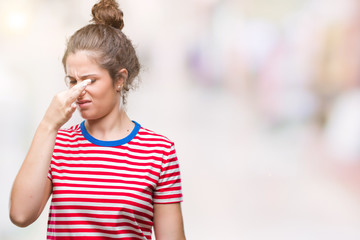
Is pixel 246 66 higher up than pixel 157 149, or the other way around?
pixel 246 66

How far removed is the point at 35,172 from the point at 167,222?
29 cm

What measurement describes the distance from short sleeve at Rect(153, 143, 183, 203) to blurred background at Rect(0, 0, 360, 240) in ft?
1.70

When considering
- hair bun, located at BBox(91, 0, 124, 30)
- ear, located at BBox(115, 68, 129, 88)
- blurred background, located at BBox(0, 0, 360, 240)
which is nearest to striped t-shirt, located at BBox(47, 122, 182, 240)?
ear, located at BBox(115, 68, 129, 88)

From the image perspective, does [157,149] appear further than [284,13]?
No

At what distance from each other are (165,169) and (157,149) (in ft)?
0.15

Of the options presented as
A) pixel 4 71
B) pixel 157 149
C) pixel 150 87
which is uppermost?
pixel 4 71

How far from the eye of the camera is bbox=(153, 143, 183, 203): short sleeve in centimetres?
96

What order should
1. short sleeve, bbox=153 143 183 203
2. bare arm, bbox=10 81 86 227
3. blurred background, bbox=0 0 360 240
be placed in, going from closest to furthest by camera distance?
bare arm, bbox=10 81 86 227 < short sleeve, bbox=153 143 183 203 < blurred background, bbox=0 0 360 240

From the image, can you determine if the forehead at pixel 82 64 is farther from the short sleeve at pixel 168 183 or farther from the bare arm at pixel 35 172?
the short sleeve at pixel 168 183

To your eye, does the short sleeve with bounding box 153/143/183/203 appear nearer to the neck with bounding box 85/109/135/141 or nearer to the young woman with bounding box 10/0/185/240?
the young woman with bounding box 10/0/185/240

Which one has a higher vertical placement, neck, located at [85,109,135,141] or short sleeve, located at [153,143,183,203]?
neck, located at [85,109,135,141]

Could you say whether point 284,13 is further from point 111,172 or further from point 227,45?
point 111,172

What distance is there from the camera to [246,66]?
4.95 feet

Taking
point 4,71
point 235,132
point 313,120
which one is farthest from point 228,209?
point 4,71
